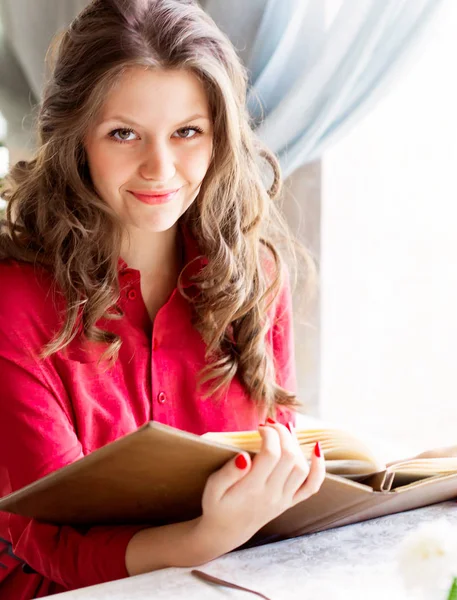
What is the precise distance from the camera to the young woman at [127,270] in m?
1.22

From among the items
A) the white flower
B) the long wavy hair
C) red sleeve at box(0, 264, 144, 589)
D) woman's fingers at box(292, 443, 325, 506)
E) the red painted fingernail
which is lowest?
red sleeve at box(0, 264, 144, 589)

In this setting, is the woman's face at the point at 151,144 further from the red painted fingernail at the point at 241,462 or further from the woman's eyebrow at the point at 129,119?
the red painted fingernail at the point at 241,462

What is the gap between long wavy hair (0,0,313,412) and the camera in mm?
1257

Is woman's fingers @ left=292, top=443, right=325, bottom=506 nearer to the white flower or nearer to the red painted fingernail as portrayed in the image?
the red painted fingernail

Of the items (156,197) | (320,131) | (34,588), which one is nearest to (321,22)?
(320,131)

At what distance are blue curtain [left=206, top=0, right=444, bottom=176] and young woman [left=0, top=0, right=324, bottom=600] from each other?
2.01 feet

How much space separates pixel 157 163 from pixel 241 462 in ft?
1.71

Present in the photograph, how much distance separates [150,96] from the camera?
1.21m

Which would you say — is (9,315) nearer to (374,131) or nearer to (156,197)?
(156,197)

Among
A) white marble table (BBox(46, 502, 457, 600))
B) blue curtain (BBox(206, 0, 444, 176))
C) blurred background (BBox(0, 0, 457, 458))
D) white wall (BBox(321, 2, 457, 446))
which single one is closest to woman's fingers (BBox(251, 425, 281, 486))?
white marble table (BBox(46, 502, 457, 600))

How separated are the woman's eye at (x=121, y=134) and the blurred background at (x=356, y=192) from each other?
38.1 inches

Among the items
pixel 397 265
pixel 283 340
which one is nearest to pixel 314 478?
pixel 283 340

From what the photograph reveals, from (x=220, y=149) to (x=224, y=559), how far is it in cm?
65

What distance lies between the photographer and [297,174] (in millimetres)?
2535
